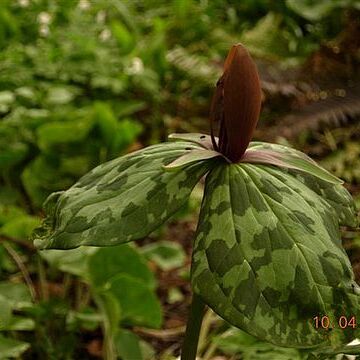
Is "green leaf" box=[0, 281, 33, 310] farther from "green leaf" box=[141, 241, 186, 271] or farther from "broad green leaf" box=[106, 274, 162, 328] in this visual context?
"green leaf" box=[141, 241, 186, 271]

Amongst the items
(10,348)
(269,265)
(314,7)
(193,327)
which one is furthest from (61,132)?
(314,7)

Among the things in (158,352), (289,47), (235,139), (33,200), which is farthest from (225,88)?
(289,47)

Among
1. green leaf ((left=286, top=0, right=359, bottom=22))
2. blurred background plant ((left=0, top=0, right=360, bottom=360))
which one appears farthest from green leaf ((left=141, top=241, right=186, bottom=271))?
green leaf ((left=286, top=0, right=359, bottom=22))

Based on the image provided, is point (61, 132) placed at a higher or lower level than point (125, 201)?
lower

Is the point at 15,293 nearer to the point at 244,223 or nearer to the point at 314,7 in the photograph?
the point at 244,223

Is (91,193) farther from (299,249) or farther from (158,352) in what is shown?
(158,352)

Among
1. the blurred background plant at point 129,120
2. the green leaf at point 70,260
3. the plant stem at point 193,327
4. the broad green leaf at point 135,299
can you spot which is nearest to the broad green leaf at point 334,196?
the plant stem at point 193,327

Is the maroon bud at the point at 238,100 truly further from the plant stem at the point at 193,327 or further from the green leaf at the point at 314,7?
the green leaf at the point at 314,7

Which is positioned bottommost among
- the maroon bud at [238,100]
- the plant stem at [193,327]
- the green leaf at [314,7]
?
the green leaf at [314,7]
